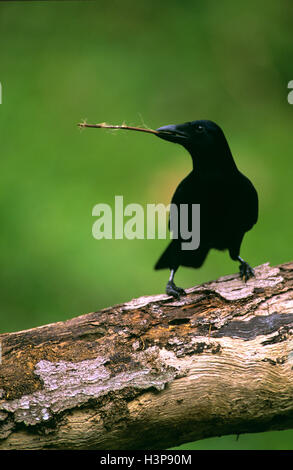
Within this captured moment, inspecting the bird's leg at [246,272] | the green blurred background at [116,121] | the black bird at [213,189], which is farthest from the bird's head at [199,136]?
the green blurred background at [116,121]

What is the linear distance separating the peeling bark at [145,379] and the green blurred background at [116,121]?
7.15 feet

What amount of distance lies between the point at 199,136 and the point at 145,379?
146 centimetres

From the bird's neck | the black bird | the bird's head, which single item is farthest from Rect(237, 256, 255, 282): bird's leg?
the bird's head

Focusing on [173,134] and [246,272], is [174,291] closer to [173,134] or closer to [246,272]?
[246,272]

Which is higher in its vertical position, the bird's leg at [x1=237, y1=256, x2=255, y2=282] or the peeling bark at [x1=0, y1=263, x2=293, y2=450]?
the bird's leg at [x1=237, y1=256, x2=255, y2=282]

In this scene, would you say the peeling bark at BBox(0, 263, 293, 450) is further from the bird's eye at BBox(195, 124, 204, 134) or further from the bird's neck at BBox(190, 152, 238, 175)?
the bird's eye at BBox(195, 124, 204, 134)

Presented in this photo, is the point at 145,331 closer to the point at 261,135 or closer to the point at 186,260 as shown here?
the point at 186,260

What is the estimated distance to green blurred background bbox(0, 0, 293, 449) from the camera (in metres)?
5.81

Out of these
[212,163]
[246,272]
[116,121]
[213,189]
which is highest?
[116,121]

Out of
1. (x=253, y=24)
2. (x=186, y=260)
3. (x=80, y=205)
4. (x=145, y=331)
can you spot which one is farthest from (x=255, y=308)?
(x=253, y=24)

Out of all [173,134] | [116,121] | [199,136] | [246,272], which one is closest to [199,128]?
[199,136]

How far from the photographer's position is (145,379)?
2600 mm

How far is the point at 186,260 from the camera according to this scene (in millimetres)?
3949
